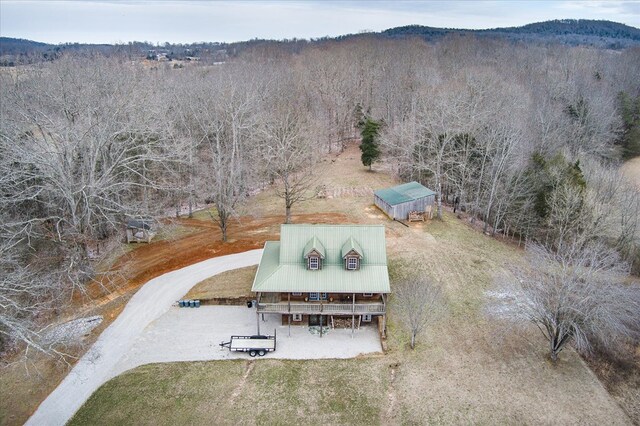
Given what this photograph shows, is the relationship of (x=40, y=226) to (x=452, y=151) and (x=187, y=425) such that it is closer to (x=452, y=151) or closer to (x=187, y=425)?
(x=187, y=425)

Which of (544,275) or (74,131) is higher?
(74,131)

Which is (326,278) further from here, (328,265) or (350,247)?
(350,247)

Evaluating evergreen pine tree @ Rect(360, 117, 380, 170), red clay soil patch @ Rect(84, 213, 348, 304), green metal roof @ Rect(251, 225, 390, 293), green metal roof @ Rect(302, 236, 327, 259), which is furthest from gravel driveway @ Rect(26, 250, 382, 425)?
evergreen pine tree @ Rect(360, 117, 380, 170)

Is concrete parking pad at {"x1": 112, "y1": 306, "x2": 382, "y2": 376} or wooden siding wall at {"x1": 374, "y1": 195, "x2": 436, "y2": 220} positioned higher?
wooden siding wall at {"x1": 374, "y1": 195, "x2": 436, "y2": 220}

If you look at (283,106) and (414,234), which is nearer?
(414,234)

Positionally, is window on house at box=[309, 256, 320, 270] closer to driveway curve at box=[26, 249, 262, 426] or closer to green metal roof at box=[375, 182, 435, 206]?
driveway curve at box=[26, 249, 262, 426]

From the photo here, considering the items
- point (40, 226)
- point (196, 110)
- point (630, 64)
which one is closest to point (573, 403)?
point (40, 226)

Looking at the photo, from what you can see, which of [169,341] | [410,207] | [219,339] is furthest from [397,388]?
[410,207]
